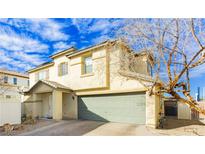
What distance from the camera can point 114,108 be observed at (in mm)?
8805

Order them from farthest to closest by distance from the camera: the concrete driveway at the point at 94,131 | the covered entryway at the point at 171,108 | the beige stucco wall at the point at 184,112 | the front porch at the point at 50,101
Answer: the covered entryway at the point at 171,108 → the beige stucco wall at the point at 184,112 → the front porch at the point at 50,101 → the concrete driveway at the point at 94,131

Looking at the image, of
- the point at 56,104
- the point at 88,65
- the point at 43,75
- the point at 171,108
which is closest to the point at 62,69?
the point at 43,75

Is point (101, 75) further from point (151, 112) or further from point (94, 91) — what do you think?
point (151, 112)

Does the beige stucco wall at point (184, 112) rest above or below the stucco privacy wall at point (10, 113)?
below

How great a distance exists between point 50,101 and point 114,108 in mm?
6071

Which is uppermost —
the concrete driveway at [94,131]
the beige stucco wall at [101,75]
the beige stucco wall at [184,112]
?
the beige stucco wall at [101,75]

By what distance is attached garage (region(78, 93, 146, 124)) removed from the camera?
7.88 metres

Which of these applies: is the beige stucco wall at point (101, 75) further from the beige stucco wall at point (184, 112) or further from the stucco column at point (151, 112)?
the beige stucco wall at point (184, 112)

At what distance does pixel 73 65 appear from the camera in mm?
10977

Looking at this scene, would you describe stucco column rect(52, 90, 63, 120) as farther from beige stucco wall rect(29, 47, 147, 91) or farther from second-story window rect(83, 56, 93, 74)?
second-story window rect(83, 56, 93, 74)

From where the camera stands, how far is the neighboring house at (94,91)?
7.78m

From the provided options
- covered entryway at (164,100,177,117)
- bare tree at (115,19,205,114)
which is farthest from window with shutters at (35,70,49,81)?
covered entryway at (164,100,177,117)

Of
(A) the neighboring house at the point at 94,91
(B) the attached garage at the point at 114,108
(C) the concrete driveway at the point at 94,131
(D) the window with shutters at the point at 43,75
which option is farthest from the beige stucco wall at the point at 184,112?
(D) the window with shutters at the point at 43,75
